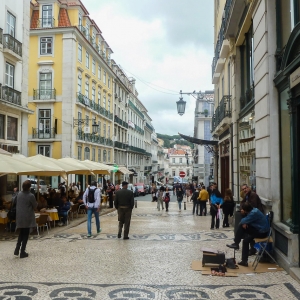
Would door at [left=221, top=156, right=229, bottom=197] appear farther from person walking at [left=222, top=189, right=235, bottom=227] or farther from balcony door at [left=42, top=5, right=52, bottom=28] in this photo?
balcony door at [left=42, top=5, right=52, bottom=28]

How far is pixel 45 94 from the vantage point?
35.2 m

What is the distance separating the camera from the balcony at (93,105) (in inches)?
1435

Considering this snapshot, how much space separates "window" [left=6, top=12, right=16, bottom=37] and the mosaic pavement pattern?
18.9m

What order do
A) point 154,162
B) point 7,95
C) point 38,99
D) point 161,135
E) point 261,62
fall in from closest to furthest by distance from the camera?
point 261,62 < point 7,95 < point 38,99 < point 154,162 < point 161,135

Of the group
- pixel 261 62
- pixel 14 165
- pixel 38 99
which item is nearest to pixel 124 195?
pixel 14 165

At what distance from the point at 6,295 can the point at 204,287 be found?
3.07 metres

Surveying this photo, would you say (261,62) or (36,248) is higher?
(261,62)

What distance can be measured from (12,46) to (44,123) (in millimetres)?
13892

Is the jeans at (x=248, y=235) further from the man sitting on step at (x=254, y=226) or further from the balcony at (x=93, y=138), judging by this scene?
the balcony at (x=93, y=138)

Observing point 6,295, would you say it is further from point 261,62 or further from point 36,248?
point 261,62

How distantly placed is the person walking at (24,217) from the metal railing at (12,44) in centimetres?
1518

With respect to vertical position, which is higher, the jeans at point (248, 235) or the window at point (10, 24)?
the window at point (10, 24)

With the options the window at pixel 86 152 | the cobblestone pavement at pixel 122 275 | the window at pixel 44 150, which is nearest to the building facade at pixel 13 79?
the window at pixel 44 150

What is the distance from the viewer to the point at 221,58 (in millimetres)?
18969
